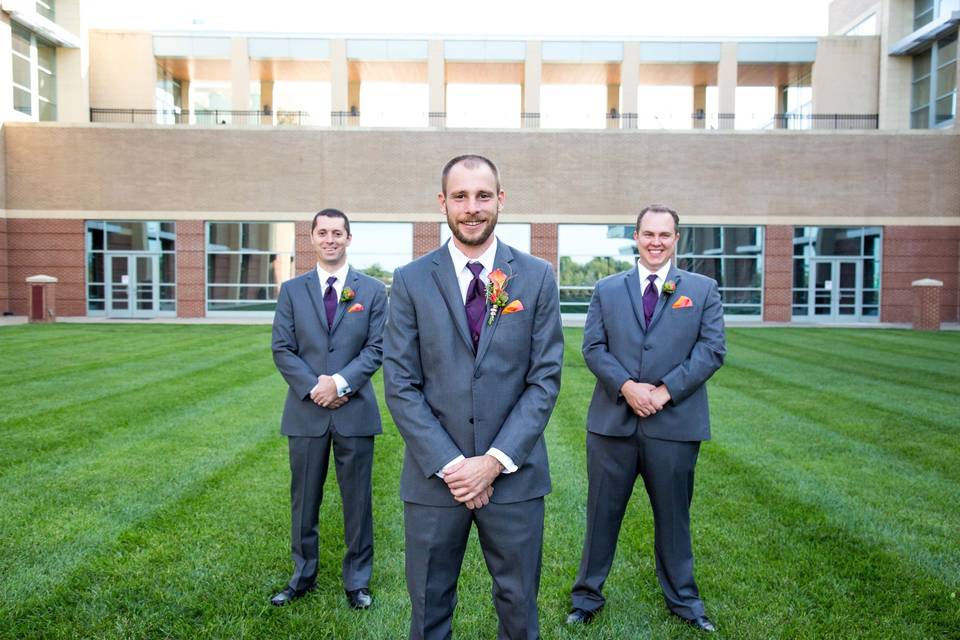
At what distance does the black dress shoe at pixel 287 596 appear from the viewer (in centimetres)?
442

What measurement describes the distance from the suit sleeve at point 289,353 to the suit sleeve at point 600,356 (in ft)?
5.38

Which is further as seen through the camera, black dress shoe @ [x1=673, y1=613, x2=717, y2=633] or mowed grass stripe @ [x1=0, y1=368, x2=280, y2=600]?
mowed grass stripe @ [x1=0, y1=368, x2=280, y2=600]

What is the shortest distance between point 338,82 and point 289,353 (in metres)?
29.1

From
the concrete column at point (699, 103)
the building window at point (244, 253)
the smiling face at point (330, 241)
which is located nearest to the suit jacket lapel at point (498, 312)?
the smiling face at point (330, 241)

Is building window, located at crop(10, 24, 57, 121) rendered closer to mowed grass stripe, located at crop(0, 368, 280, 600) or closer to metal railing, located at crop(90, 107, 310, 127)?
metal railing, located at crop(90, 107, 310, 127)

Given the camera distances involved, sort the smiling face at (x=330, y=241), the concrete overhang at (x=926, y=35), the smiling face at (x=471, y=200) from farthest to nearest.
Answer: the concrete overhang at (x=926, y=35), the smiling face at (x=330, y=241), the smiling face at (x=471, y=200)

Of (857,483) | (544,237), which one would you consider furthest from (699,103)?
(857,483)

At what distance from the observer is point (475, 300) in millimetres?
3270

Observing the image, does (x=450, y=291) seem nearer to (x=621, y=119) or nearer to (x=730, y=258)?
(x=730, y=258)

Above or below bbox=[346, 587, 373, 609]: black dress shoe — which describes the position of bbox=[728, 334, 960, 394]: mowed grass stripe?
above

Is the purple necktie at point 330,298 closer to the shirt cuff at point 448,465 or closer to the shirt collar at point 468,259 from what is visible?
the shirt collar at point 468,259

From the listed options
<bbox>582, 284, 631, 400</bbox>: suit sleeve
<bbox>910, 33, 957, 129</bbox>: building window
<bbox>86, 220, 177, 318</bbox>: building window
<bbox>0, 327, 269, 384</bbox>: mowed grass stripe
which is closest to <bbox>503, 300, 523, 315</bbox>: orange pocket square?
<bbox>582, 284, 631, 400</bbox>: suit sleeve

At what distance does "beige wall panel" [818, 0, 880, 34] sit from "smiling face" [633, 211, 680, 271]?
1376 inches

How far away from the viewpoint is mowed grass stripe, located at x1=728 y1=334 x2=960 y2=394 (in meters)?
13.0
